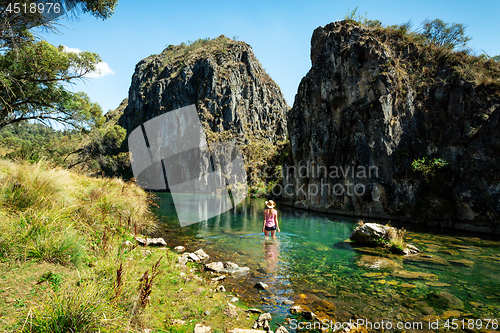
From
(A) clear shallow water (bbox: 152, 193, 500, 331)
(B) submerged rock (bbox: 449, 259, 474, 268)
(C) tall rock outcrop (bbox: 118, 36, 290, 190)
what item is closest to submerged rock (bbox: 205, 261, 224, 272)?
(A) clear shallow water (bbox: 152, 193, 500, 331)

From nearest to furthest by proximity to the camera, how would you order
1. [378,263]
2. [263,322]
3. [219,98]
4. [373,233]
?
[263,322] → [378,263] → [373,233] → [219,98]

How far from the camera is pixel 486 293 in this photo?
664cm

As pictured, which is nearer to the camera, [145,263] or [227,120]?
[145,263]

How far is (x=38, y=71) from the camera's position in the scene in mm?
9570

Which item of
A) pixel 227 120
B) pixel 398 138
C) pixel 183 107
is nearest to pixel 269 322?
pixel 398 138

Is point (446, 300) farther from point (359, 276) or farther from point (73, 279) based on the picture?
point (73, 279)

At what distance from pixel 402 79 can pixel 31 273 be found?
3045cm

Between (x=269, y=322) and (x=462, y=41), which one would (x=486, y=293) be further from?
(x=462, y=41)

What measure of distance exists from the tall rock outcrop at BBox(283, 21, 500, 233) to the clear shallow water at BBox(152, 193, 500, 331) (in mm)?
6794
